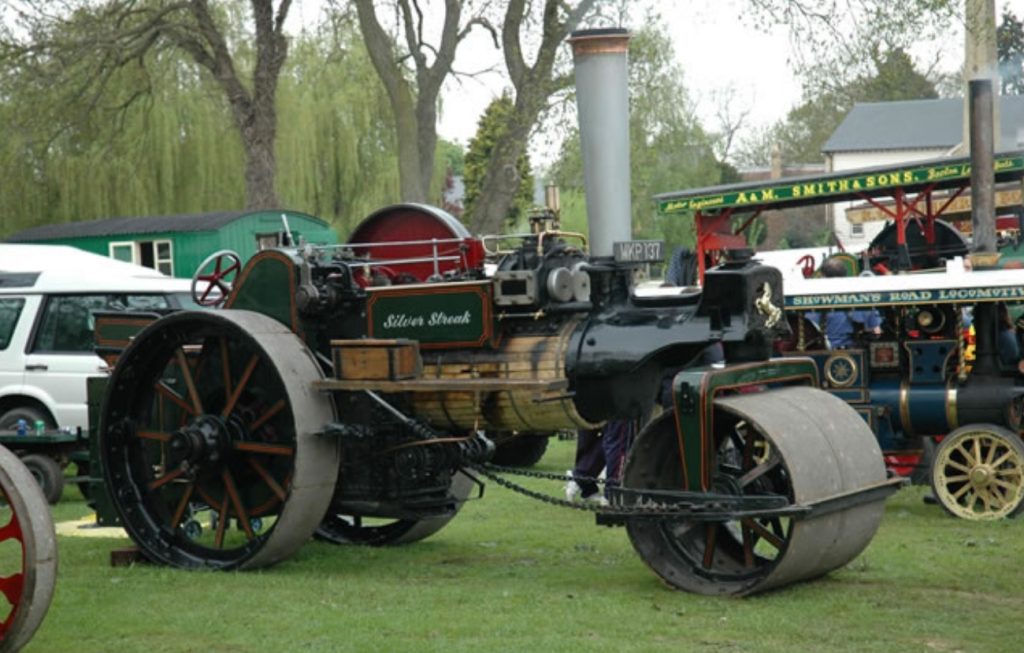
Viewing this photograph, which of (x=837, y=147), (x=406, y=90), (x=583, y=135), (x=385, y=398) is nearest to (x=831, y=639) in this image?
(x=385, y=398)

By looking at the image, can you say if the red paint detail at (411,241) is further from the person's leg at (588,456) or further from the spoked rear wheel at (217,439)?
the person's leg at (588,456)

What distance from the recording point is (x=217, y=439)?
741 centimetres

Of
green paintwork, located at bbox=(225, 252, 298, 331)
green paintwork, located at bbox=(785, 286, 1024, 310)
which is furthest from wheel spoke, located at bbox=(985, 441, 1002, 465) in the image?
green paintwork, located at bbox=(225, 252, 298, 331)

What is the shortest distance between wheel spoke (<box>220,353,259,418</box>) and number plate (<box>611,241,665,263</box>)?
5.71 ft

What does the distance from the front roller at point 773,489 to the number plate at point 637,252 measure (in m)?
0.70

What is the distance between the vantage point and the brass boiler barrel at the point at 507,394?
7.00 meters

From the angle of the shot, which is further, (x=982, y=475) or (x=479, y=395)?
(x=982, y=475)

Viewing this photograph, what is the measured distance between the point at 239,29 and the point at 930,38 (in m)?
16.4

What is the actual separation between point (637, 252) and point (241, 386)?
6.35 ft

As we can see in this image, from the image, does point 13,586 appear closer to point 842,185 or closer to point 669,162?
point 842,185

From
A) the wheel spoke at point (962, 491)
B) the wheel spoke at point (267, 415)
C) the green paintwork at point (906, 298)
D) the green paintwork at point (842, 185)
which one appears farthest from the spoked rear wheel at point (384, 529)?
the green paintwork at point (842, 185)

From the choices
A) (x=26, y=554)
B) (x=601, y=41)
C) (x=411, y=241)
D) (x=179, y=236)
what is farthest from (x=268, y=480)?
(x=179, y=236)

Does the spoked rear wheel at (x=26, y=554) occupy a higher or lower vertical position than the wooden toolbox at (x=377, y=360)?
lower

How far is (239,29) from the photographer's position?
29469 mm
